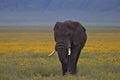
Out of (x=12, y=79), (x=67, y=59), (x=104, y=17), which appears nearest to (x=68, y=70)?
(x=67, y=59)

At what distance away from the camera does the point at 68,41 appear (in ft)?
48.5

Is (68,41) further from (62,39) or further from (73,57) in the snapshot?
(73,57)

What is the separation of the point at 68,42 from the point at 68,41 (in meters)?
0.06

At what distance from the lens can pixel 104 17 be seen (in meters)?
194

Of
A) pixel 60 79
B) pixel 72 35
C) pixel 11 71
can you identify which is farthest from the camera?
pixel 11 71

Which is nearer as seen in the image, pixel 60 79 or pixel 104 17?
pixel 60 79

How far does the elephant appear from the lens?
1448 centimetres

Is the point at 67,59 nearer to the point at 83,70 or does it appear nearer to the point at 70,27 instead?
the point at 70,27

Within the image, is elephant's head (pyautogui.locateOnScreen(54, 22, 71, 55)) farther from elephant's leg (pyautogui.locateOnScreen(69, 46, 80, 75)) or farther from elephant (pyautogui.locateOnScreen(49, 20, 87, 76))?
elephant's leg (pyautogui.locateOnScreen(69, 46, 80, 75))

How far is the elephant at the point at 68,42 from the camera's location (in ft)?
47.5

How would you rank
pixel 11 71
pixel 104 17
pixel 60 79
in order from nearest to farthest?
pixel 60 79, pixel 11 71, pixel 104 17

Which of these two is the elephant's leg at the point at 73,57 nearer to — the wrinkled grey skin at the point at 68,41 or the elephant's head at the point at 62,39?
the wrinkled grey skin at the point at 68,41

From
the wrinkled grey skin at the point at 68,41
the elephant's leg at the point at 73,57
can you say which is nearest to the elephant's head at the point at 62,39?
the wrinkled grey skin at the point at 68,41

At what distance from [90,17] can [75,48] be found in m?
180
